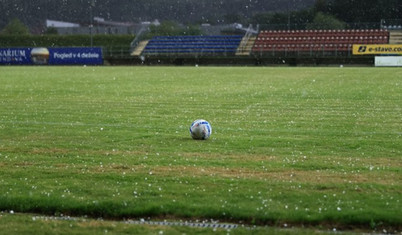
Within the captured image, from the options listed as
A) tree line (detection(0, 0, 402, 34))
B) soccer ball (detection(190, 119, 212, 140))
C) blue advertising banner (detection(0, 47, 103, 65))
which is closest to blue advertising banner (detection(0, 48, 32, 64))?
blue advertising banner (detection(0, 47, 103, 65))

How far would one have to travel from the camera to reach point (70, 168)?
7.83 meters

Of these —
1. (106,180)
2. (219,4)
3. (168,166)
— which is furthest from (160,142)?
(219,4)

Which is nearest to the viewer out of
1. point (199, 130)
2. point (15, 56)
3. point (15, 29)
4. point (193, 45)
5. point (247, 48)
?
point (199, 130)

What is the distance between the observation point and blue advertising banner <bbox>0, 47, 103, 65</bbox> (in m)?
56.7

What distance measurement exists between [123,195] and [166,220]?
906 mm

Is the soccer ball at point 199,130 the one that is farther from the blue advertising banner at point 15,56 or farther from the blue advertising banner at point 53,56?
the blue advertising banner at point 15,56

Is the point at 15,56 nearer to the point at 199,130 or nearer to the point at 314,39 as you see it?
the point at 314,39

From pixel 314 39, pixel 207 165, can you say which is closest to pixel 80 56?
pixel 314 39

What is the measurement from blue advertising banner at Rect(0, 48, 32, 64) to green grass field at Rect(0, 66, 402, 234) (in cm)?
4426

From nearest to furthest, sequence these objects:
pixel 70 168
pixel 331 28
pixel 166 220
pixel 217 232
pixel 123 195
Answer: pixel 217 232 < pixel 166 220 < pixel 123 195 < pixel 70 168 < pixel 331 28

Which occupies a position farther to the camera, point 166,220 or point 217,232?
point 166,220

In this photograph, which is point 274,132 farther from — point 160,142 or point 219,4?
point 219,4

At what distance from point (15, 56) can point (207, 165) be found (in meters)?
54.3

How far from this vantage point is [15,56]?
5816cm
